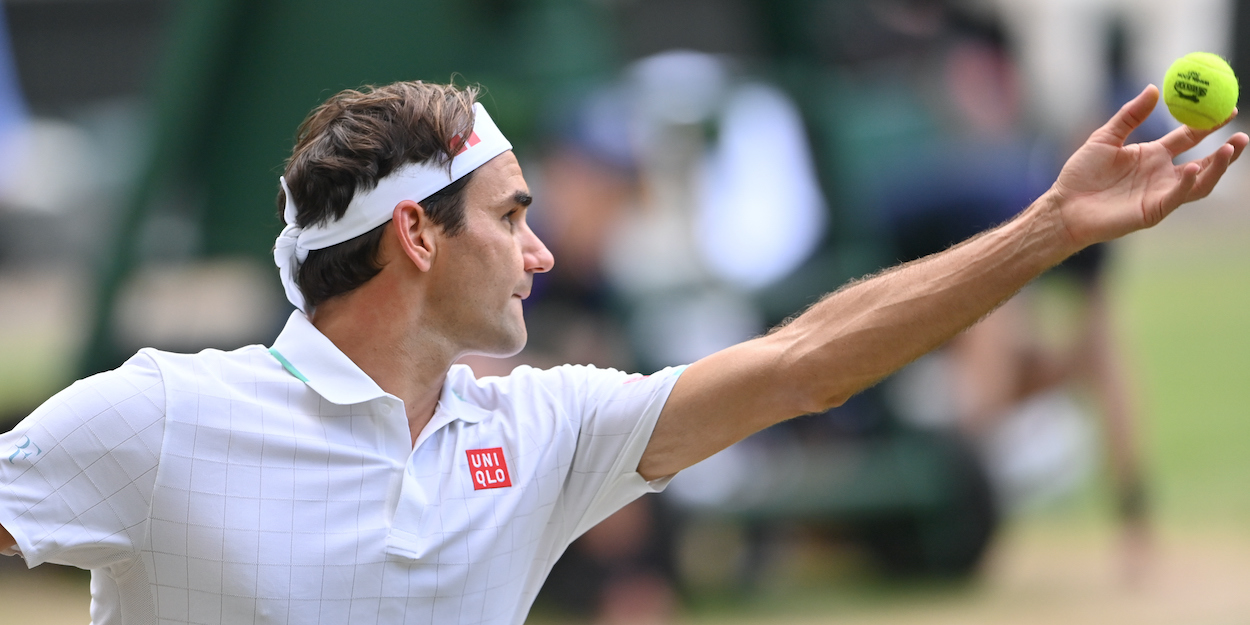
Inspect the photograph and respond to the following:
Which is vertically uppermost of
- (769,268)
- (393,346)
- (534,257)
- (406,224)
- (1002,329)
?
(406,224)

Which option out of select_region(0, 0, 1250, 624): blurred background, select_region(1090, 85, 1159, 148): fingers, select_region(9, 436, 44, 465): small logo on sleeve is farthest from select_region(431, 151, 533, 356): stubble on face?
select_region(0, 0, 1250, 624): blurred background

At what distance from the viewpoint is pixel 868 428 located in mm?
6680

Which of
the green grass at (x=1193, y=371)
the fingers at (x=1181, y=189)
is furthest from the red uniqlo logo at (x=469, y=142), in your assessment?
the green grass at (x=1193, y=371)

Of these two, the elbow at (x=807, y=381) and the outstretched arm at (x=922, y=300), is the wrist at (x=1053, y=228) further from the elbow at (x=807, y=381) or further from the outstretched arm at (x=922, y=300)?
the elbow at (x=807, y=381)

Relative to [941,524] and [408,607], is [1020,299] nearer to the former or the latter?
[941,524]

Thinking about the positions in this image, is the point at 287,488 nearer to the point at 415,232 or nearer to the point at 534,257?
the point at 415,232

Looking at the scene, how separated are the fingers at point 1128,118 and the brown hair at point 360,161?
1.17 metres

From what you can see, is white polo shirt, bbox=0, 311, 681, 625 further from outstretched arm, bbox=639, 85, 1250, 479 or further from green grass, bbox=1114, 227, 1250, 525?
green grass, bbox=1114, 227, 1250, 525

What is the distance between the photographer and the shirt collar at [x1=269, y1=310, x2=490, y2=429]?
2604 mm

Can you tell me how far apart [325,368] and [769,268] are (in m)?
4.92

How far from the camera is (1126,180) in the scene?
2480mm

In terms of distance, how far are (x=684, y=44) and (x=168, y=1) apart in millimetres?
7969

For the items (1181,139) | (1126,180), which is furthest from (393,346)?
(1181,139)

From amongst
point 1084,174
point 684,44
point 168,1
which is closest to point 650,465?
point 1084,174
